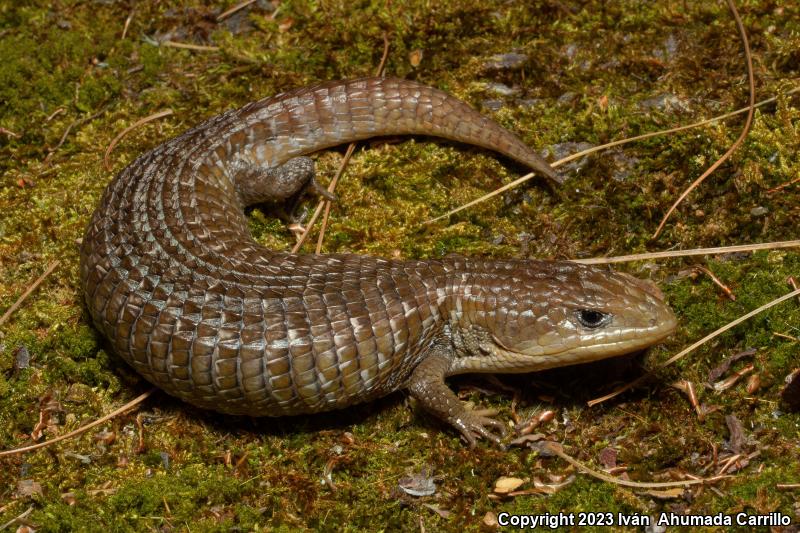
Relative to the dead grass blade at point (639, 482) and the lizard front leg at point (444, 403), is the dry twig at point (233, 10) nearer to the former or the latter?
the lizard front leg at point (444, 403)

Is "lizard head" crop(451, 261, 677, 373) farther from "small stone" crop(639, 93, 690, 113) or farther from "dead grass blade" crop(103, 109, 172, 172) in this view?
"dead grass blade" crop(103, 109, 172, 172)

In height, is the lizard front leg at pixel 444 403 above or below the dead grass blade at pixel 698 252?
below

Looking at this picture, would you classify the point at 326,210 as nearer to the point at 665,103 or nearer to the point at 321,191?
the point at 321,191

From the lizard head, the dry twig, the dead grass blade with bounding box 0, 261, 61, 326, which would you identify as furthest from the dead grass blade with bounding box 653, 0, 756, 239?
the dead grass blade with bounding box 0, 261, 61, 326

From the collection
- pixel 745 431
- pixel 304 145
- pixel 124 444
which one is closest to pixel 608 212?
pixel 745 431

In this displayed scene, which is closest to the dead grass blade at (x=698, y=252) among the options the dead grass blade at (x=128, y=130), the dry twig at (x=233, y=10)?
the dead grass blade at (x=128, y=130)

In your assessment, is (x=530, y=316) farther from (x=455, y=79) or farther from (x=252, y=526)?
(x=455, y=79)
